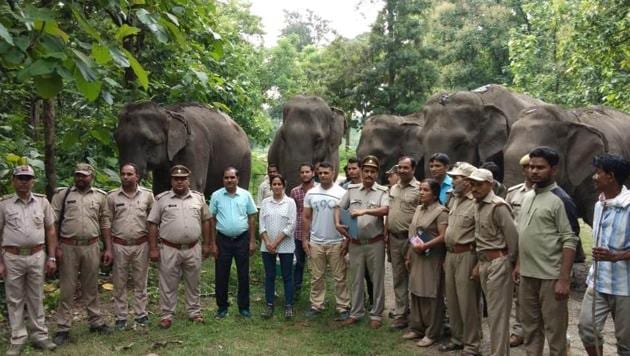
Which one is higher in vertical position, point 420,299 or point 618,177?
point 618,177

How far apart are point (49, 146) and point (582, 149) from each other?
6.72m

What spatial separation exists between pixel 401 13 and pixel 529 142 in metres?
19.7

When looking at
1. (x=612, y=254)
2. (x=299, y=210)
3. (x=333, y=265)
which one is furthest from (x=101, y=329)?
(x=612, y=254)

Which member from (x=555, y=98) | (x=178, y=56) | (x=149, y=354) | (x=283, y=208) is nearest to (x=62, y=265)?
(x=149, y=354)

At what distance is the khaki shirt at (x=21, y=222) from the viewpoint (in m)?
6.27

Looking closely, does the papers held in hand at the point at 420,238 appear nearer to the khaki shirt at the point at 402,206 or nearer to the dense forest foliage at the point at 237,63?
the khaki shirt at the point at 402,206

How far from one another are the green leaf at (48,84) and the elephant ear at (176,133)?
590 centimetres

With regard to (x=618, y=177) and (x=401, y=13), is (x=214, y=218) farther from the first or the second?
(x=401, y=13)

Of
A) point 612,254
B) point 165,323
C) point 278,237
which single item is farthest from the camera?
point 278,237

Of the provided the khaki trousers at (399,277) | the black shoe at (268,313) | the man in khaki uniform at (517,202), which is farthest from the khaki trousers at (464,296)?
the black shoe at (268,313)

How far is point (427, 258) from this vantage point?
6648 millimetres

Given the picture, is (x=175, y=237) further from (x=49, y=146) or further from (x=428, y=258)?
(x=428, y=258)

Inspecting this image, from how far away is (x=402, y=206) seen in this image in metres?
7.05

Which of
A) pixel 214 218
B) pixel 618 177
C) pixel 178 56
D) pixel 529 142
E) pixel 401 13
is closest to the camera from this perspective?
pixel 618 177
